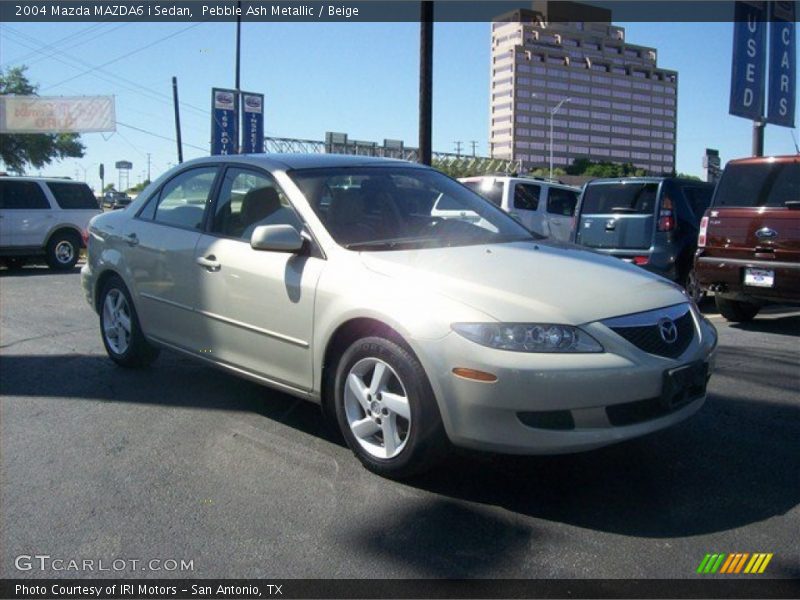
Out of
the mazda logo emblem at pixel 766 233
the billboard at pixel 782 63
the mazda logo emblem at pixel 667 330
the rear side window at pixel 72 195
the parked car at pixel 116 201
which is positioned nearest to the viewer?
the mazda logo emblem at pixel 667 330

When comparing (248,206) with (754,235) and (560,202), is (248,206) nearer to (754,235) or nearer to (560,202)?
(754,235)

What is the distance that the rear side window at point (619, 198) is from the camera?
32.3 feet

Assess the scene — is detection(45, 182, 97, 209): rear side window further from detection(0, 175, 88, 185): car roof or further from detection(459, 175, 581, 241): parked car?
detection(459, 175, 581, 241): parked car

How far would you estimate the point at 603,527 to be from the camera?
320 cm

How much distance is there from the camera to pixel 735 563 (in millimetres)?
2910

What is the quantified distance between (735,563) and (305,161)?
3219mm

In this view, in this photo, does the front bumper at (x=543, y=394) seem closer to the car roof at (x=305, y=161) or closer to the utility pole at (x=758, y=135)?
the car roof at (x=305, y=161)

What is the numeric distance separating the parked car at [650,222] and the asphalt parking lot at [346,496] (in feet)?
14.5

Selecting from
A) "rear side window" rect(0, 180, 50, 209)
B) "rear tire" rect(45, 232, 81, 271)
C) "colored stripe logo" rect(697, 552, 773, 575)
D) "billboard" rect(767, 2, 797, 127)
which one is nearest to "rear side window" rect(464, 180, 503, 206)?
"billboard" rect(767, 2, 797, 127)

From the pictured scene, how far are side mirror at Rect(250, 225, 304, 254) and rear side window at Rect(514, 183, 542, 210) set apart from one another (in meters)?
10.3

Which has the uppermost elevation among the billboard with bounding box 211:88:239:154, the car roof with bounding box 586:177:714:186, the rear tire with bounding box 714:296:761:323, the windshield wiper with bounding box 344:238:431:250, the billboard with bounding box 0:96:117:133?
the billboard with bounding box 0:96:117:133

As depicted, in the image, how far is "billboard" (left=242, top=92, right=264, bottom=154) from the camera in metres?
25.2

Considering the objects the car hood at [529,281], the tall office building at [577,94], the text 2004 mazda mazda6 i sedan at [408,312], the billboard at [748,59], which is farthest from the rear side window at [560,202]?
the tall office building at [577,94]

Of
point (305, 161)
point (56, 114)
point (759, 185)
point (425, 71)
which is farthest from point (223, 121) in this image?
point (56, 114)
